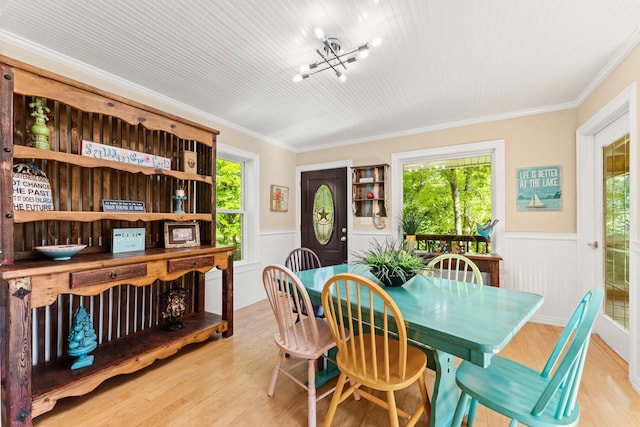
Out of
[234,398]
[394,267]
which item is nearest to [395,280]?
[394,267]

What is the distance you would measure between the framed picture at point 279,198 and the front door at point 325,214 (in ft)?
1.05

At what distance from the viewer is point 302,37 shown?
6.51 ft

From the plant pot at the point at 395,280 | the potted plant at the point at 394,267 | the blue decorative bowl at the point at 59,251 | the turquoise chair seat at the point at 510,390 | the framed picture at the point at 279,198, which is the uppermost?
the framed picture at the point at 279,198

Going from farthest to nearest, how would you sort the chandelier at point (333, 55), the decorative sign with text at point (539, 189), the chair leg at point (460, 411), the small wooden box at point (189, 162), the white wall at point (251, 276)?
1. the white wall at point (251, 276)
2. the decorative sign with text at point (539, 189)
3. the small wooden box at point (189, 162)
4. the chandelier at point (333, 55)
5. the chair leg at point (460, 411)

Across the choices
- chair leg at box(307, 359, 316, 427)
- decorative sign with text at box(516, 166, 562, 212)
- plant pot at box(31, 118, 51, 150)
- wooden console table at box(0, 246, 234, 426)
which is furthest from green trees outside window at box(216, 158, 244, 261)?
decorative sign with text at box(516, 166, 562, 212)

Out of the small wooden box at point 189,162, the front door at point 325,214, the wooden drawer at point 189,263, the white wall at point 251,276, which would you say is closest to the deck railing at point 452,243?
the front door at point 325,214

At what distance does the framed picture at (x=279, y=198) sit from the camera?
4.42 m

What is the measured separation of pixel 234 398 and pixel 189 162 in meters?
2.13

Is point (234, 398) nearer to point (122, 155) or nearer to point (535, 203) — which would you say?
point (122, 155)

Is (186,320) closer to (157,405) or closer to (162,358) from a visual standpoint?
(162,358)

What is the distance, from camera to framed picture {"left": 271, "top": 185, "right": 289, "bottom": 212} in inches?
174

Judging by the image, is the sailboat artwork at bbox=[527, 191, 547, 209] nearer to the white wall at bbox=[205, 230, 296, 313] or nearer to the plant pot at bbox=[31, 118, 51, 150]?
the white wall at bbox=[205, 230, 296, 313]

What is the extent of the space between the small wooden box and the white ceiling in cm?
61

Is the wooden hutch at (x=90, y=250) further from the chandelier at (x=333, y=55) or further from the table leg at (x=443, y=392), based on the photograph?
the table leg at (x=443, y=392)
